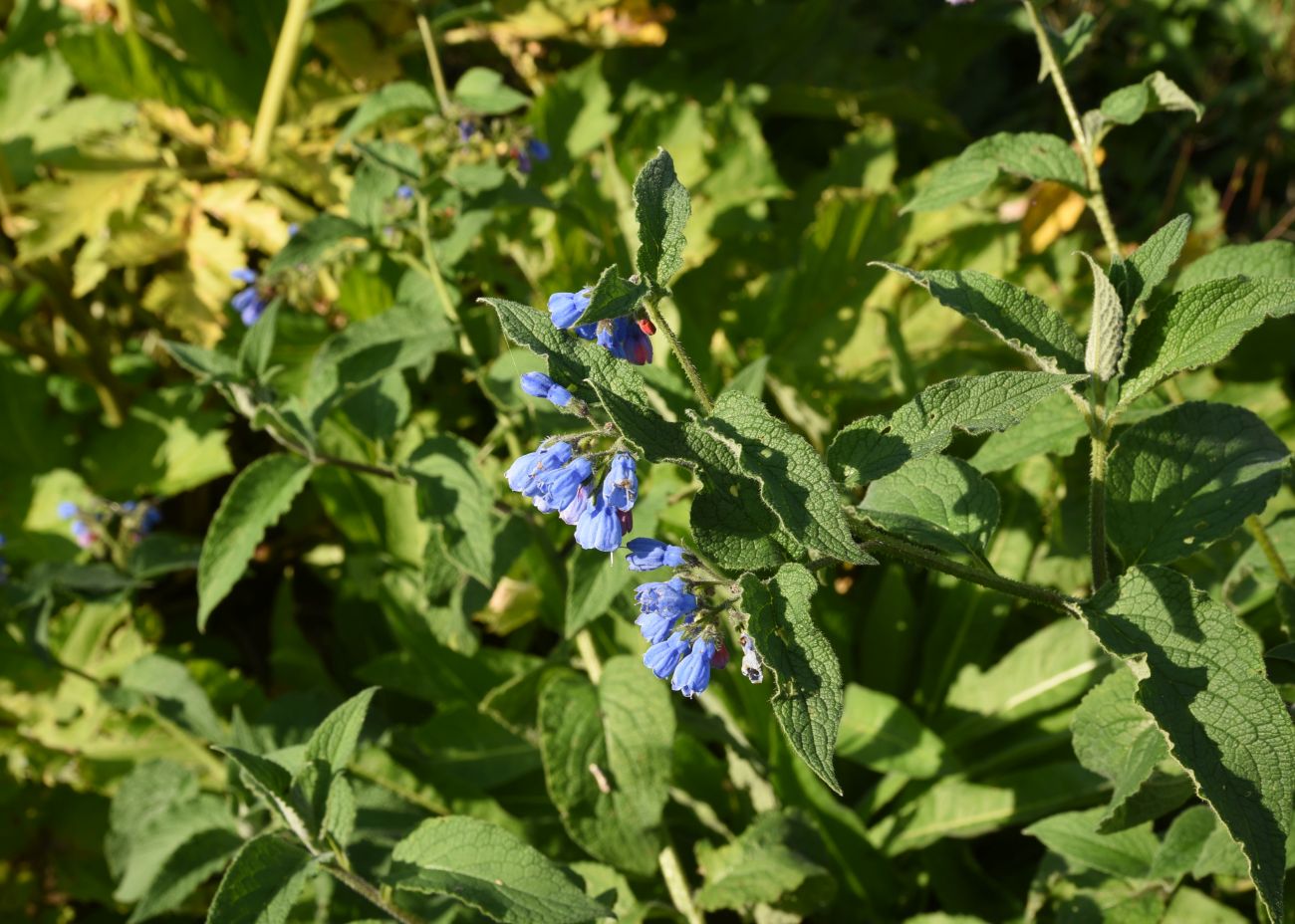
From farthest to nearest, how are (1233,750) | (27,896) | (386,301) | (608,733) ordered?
1. (386,301)
2. (27,896)
3. (608,733)
4. (1233,750)

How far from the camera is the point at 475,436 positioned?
3.94 meters

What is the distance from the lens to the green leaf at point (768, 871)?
2.32 m

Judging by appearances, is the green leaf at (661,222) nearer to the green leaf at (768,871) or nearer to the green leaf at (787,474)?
the green leaf at (787,474)

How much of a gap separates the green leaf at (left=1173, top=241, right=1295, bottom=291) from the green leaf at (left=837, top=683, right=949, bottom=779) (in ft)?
4.00

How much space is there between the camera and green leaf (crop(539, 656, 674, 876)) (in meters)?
2.37

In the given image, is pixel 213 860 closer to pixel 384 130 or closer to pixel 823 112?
pixel 384 130

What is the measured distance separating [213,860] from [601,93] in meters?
2.65

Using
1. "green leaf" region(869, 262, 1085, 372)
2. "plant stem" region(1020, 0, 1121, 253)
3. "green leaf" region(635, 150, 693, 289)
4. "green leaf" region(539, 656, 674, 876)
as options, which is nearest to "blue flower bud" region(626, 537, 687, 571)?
"green leaf" region(635, 150, 693, 289)

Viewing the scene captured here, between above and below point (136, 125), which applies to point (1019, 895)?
below

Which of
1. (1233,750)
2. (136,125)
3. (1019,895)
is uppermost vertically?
(136,125)

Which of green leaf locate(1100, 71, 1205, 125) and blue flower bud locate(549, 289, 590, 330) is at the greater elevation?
green leaf locate(1100, 71, 1205, 125)

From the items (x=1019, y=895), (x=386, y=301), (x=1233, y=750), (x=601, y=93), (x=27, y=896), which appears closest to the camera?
(x=1233, y=750)

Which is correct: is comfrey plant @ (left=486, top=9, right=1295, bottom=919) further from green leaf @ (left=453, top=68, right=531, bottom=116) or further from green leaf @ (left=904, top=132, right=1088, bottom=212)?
green leaf @ (left=453, top=68, right=531, bottom=116)

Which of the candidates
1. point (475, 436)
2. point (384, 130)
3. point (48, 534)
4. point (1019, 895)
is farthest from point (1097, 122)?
point (48, 534)
